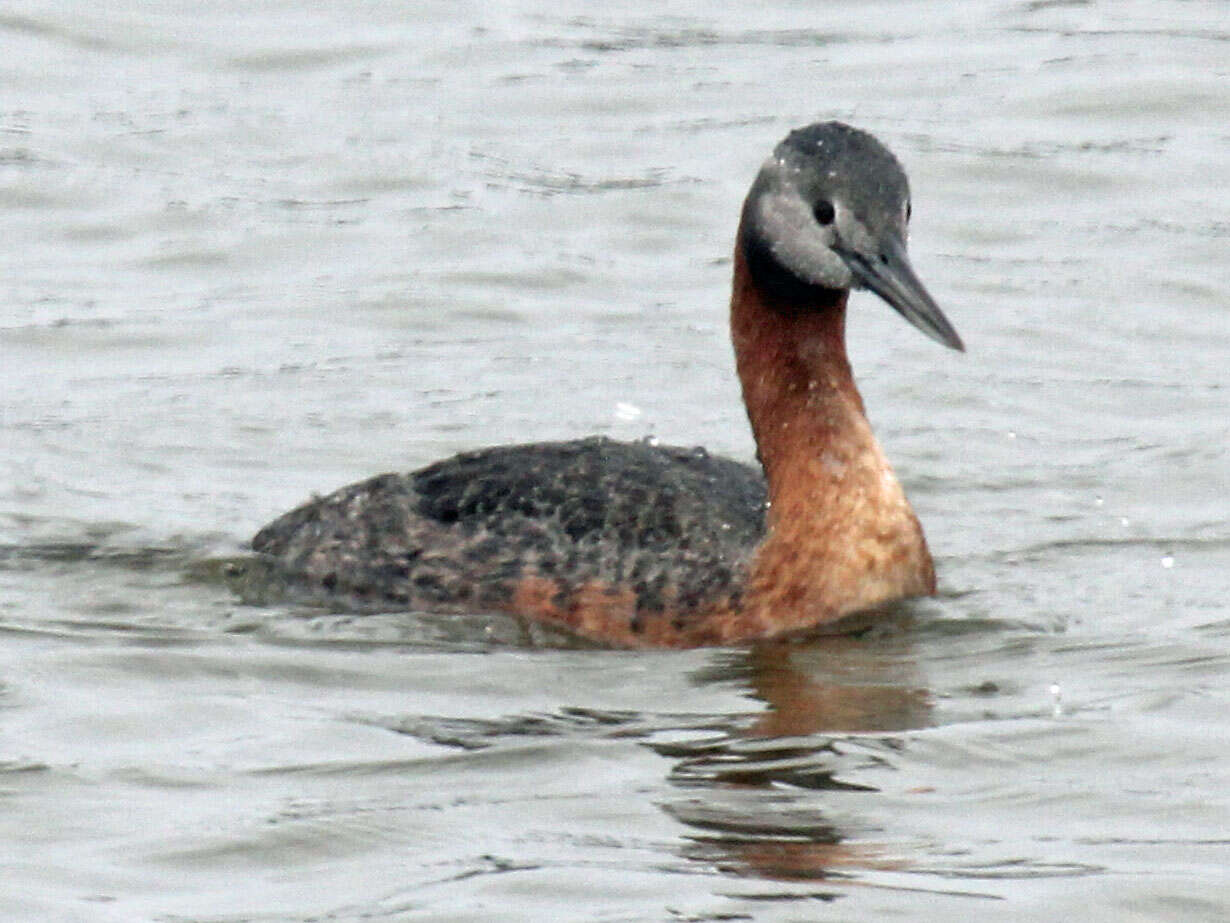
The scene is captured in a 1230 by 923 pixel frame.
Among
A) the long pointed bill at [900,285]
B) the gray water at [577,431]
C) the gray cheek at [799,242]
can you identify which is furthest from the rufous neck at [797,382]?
the gray water at [577,431]

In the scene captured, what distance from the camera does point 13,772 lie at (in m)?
8.35

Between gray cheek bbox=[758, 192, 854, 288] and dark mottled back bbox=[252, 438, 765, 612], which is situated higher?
gray cheek bbox=[758, 192, 854, 288]

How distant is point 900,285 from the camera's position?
9.48m

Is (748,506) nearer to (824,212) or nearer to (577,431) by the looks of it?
(824,212)

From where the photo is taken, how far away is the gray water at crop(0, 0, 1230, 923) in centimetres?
780

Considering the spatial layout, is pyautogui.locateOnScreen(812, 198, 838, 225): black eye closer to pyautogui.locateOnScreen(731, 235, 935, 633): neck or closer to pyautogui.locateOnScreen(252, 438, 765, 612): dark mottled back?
pyautogui.locateOnScreen(731, 235, 935, 633): neck

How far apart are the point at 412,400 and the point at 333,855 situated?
560 centimetres

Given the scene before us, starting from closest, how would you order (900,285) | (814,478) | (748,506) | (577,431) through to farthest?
(900,285)
(814,478)
(748,506)
(577,431)

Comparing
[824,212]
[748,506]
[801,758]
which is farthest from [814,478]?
[801,758]

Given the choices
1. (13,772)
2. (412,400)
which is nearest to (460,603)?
(13,772)

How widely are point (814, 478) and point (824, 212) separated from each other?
37.8 inches

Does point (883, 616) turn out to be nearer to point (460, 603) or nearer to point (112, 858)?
point (460, 603)

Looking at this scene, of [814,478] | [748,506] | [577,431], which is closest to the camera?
[814,478]

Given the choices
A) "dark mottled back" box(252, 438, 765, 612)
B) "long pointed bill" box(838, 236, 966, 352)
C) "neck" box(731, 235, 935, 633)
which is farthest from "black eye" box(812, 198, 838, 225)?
"dark mottled back" box(252, 438, 765, 612)
